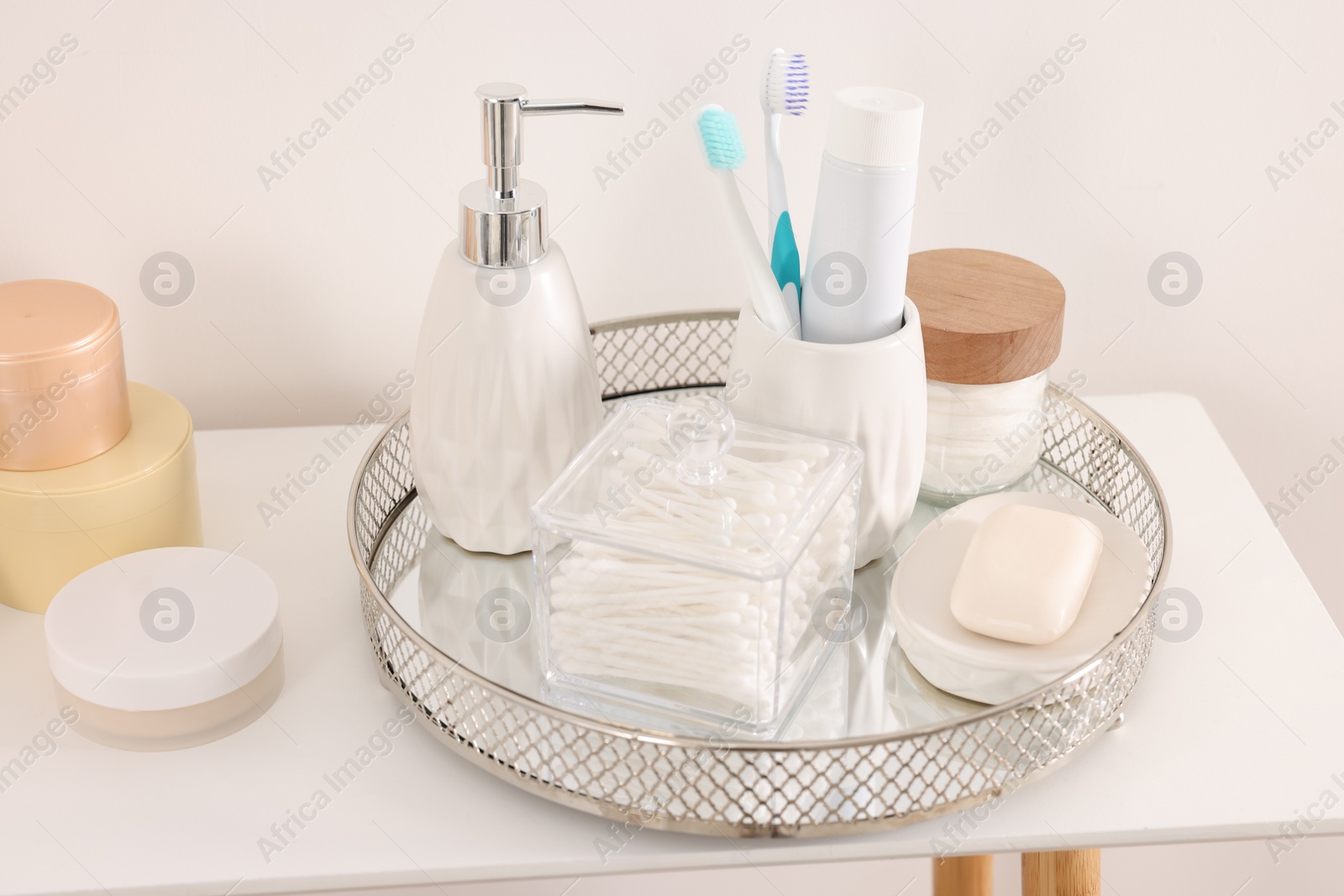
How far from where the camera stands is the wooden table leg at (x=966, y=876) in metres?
0.76

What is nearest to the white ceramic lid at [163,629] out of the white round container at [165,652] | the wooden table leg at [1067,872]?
the white round container at [165,652]

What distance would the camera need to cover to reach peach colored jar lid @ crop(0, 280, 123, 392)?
1.63 feet

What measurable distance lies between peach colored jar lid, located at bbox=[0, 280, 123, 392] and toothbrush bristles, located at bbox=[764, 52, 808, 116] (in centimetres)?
30

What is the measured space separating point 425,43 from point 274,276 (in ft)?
0.49

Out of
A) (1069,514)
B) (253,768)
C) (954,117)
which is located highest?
(954,117)

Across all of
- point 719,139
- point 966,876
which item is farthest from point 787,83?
point 966,876

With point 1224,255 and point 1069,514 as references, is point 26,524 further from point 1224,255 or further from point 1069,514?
point 1224,255

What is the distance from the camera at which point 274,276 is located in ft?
2.11

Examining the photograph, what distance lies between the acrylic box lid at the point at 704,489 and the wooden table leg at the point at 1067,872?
0.23 m

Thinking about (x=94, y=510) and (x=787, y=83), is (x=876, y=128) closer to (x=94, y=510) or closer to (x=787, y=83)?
(x=787, y=83)

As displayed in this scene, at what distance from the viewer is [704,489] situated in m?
0.44

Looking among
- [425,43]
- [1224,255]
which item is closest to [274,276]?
[425,43]

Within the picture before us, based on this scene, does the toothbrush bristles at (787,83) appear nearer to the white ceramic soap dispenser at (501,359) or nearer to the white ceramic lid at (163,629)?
the white ceramic soap dispenser at (501,359)

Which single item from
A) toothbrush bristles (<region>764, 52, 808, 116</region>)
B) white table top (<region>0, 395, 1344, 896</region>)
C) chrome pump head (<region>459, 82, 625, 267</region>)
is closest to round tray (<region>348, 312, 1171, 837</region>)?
white table top (<region>0, 395, 1344, 896</region>)
